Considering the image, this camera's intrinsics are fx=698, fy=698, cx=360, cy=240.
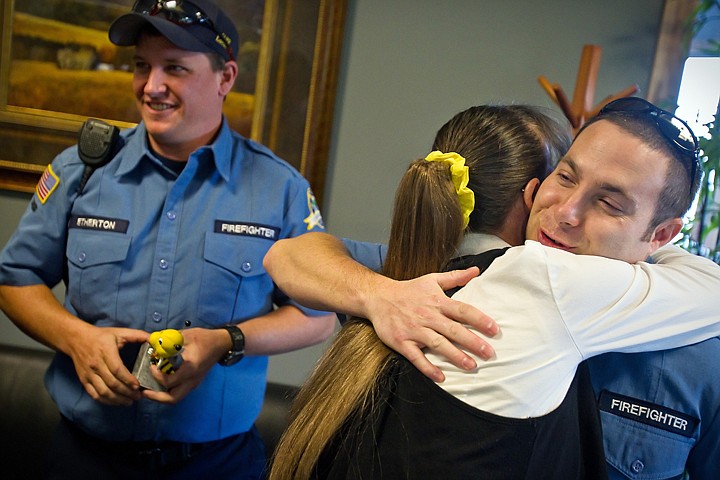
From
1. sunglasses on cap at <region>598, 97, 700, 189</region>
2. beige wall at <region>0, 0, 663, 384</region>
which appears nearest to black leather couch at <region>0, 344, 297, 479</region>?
beige wall at <region>0, 0, 663, 384</region>

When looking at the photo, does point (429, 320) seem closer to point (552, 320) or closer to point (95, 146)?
point (552, 320)

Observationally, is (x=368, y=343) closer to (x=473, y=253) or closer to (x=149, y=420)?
A: (x=473, y=253)

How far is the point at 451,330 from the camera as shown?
0.91 meters

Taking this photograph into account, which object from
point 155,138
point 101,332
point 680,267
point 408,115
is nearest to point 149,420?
point 101,332

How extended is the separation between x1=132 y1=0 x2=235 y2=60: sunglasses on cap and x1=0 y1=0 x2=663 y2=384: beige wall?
1047mm

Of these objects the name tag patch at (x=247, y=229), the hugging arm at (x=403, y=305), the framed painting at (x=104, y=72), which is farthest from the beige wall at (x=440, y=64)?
the hugging arm at (x=403, y=305)

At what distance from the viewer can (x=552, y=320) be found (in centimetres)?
86

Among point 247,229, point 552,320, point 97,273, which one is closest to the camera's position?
point 552,320

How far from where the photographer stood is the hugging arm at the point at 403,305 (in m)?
0.90

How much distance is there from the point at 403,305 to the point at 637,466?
1.34ft

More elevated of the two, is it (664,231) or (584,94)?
(584,94)

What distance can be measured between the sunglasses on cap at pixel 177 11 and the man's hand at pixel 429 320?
1054mm

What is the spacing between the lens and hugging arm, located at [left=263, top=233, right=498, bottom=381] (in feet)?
2.94

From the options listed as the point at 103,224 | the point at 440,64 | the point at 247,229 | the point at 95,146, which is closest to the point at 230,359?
the point at 247,229
